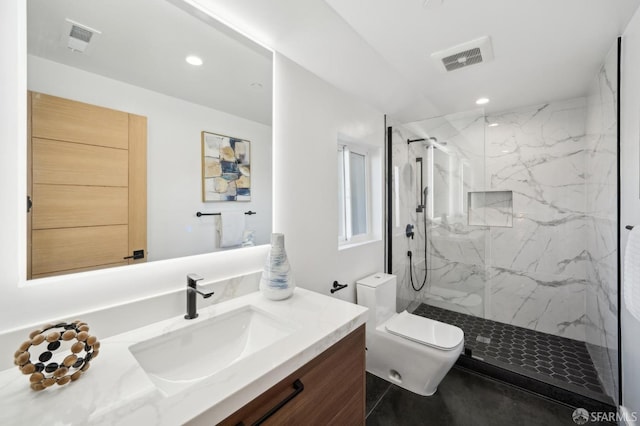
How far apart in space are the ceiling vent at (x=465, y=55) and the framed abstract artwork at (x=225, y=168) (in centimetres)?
137

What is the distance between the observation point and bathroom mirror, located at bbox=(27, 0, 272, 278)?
2.97 ft

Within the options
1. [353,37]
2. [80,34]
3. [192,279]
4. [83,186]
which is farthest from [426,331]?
[80,34]

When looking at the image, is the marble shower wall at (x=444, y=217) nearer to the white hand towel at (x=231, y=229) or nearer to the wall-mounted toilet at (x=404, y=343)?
the wall-mounted toilet at (x=404, y=343)

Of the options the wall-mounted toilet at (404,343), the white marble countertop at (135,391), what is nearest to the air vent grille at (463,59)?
the wall-mounted toilet at (404,343)

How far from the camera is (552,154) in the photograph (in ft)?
8.50

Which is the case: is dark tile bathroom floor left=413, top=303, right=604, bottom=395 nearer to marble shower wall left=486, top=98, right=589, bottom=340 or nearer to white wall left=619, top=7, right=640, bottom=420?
marble shower wall left=486, top=98, right=589, bottom=340

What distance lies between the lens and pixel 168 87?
1.16 meters

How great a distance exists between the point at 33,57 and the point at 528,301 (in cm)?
379

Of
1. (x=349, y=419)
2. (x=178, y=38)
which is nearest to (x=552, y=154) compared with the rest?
(x=349, y=419)

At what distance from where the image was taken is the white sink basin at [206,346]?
3.08 feet

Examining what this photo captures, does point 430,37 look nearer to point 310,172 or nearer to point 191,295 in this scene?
point 310,172

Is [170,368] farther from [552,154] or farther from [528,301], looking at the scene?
[552,154]

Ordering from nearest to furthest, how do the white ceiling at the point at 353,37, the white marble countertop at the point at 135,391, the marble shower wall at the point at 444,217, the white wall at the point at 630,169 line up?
the white marble countertop at the point at 135,391, the white ceiling at the point at 353,37, the white wall at the point at 630,169, the marble shower wall at the point at 444,217

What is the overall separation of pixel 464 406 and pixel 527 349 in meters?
1.01
